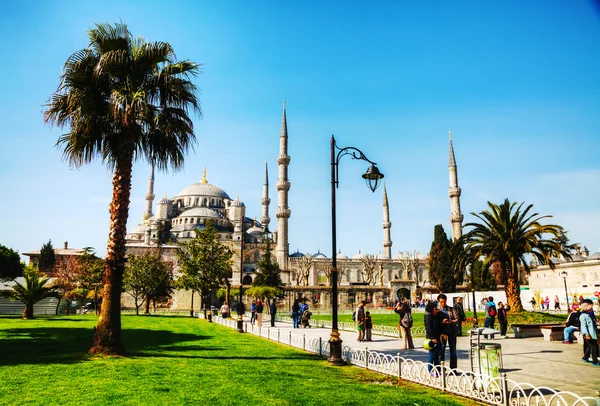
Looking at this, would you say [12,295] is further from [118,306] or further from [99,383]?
[99,383]

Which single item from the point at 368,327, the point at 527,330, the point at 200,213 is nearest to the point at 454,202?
the point at 200,213

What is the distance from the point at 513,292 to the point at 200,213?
62643mm

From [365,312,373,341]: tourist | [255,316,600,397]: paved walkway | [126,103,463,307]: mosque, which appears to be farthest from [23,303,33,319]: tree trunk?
[126,103,463,307]: mosque

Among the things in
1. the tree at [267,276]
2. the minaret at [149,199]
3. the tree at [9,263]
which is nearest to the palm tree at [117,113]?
the tree at [267,276]

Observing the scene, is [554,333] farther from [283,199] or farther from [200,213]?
[200,213]

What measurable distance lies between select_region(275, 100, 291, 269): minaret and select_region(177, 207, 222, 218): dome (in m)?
20.4

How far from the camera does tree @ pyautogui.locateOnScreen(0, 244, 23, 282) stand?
56.6 m

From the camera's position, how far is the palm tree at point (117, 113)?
35.7 ft

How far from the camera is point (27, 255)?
213 feet

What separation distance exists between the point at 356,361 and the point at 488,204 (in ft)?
49.4

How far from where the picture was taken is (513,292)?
2098 centimetres

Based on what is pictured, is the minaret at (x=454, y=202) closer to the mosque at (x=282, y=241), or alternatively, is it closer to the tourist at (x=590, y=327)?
the mosque at (x=282, y=241)

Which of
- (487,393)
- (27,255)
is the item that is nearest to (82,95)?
(487,393)

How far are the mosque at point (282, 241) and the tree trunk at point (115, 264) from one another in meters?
35.8
